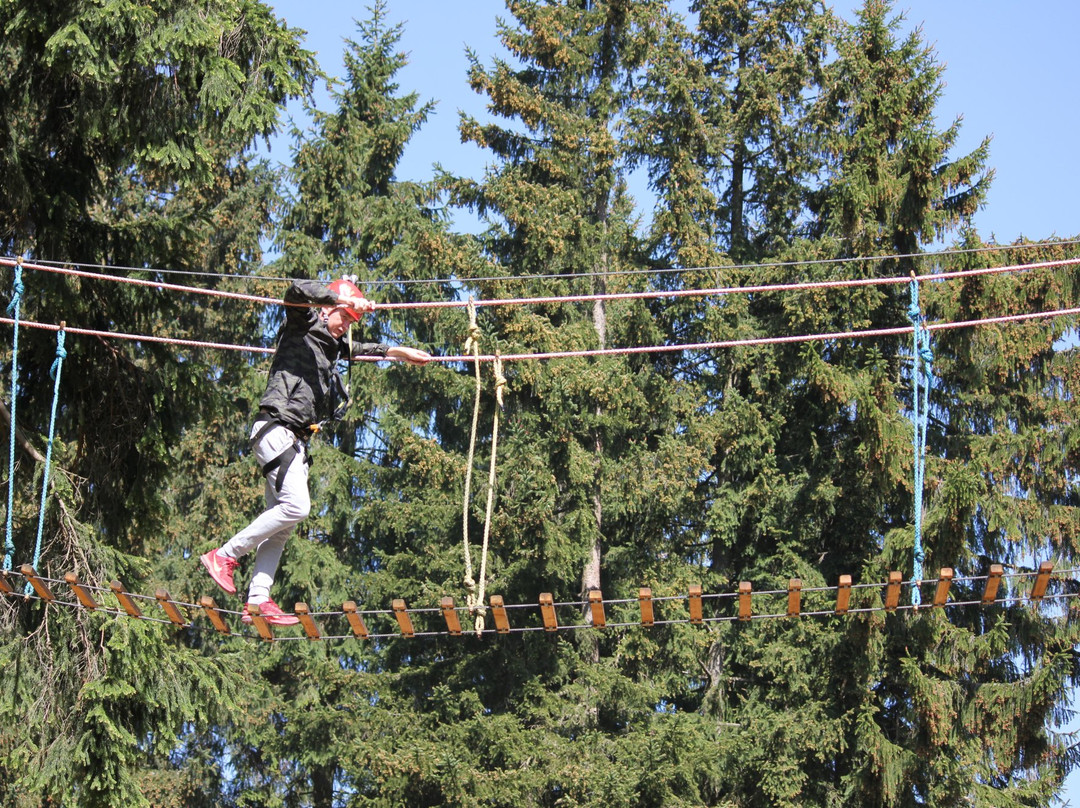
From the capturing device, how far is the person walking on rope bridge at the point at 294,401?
26.7ft

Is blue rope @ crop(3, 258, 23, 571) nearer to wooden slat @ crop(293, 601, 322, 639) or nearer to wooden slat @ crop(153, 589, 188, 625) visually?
wooden slat @ crop(153, 589, 188, 625)

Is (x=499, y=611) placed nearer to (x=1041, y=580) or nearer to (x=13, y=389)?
(x=1041, y=580)

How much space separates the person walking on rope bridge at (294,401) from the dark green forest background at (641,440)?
3540 mm

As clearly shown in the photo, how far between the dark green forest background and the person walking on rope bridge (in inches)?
139

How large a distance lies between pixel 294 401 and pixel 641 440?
43.9 ft

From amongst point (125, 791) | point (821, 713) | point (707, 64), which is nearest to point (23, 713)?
point (125, 791)

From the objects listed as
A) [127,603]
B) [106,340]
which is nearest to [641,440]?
[106,340]

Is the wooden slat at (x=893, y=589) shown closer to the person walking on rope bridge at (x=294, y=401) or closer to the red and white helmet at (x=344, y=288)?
the person walking on rope bridge at (x=294, y=401)

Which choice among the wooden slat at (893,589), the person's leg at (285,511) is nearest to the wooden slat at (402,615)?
the person's leg at (285,511)

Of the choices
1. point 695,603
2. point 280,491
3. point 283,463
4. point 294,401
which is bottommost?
point 695,603

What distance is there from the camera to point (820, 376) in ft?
60.7

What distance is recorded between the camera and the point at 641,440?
21.2m

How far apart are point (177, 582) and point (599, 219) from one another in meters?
8.11

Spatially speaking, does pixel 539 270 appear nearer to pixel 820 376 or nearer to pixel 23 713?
pixel 820 376
